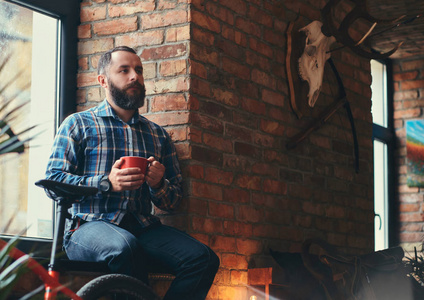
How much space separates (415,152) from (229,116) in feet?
9.66

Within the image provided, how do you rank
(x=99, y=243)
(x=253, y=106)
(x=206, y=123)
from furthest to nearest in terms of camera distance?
(x=253, y=106) → (x=206, y=123) → (x=99, y=243)

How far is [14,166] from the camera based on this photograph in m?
2.80

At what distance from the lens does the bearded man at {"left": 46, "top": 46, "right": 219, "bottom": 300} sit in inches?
93.9

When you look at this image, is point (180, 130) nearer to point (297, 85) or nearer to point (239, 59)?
point (239, 59)

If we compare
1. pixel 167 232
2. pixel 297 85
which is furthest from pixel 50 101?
pixel 297 85

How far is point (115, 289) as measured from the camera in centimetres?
213

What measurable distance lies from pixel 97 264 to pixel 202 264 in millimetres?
376

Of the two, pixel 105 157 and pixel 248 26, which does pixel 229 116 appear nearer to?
pixel 248 26

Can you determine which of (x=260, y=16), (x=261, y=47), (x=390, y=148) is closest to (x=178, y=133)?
(x=261, y=47)

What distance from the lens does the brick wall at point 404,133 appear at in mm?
5582

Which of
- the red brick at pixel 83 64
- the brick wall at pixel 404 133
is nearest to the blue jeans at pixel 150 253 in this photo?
the red brick at pixel 83 64

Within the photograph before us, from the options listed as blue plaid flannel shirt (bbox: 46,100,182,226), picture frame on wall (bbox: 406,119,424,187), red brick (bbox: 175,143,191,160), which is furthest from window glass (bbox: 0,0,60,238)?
picture frame on wall (bbox: 406,119,424,187)

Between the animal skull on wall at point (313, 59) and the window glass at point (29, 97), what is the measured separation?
1.36 metres

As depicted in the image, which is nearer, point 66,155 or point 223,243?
point 66,155
